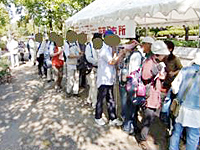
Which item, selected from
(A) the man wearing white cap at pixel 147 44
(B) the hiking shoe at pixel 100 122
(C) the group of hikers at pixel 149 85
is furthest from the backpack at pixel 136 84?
(B) the hiking shoe at pixel 100 122

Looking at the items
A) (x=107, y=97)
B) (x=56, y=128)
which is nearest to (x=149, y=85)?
(x=107, y=97)

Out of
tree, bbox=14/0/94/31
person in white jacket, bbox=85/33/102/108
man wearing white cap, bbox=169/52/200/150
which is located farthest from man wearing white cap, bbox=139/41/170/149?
tree, bbox=14/0/94/31

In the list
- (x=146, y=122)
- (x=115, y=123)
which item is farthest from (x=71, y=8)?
(x=146, y=122)

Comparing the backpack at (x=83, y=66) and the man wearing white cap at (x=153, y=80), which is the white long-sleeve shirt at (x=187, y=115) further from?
the backpack at (x=83, y=66)

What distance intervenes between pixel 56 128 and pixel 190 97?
8.06 feet

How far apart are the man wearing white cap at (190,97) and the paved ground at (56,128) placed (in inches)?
30.9

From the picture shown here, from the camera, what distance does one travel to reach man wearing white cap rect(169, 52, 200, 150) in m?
2.29

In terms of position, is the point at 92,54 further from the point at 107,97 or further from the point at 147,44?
the point at 147,44

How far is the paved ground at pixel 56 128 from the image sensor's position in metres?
3.17

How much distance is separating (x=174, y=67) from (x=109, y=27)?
274cm

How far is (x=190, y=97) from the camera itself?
2.33 m

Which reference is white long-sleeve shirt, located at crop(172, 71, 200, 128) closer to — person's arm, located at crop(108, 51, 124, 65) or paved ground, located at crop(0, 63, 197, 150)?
paved ground, located at crop(0, 63, 197, 150)

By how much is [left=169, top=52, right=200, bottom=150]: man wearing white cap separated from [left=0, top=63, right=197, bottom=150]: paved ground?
786mm

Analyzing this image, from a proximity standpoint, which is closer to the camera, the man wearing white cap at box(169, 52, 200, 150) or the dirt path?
the man wearing white cap at box(169, 52, 200, 150)
